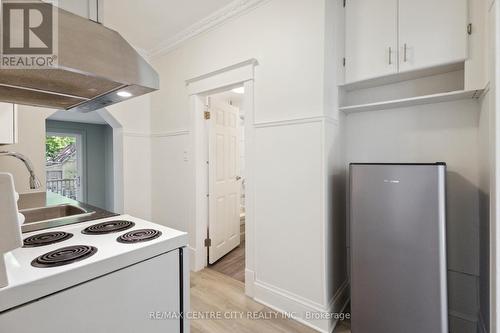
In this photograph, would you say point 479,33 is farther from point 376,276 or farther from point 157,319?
point 157,319

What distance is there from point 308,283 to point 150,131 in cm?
287

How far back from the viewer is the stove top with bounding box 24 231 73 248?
109cm

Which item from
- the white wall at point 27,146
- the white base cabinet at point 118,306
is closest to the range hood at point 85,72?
the white base cabinet at point 118,306

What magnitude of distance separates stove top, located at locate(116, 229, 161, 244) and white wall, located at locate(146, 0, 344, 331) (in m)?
1.14

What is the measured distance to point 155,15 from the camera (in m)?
2.54

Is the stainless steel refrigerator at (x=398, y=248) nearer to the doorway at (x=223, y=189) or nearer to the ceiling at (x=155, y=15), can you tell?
the doorway at (x=223, y=189)

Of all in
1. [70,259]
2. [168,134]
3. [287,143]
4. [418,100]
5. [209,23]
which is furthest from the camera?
[168,134]

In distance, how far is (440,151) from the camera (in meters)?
1.82

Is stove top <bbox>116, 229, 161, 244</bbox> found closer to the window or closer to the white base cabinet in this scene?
the white base cabinet

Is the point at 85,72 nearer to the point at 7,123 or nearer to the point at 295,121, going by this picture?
the point at 7,123

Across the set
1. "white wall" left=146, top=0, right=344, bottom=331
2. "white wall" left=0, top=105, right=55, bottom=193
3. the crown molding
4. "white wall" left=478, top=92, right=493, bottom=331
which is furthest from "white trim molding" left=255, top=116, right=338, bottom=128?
"white wall" left=0, top=105, right=55, bottom=193

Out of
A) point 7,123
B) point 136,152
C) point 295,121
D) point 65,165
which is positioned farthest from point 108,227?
point 65,165

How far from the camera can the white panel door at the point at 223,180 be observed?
301 cm

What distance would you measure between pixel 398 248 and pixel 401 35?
5.00ft
